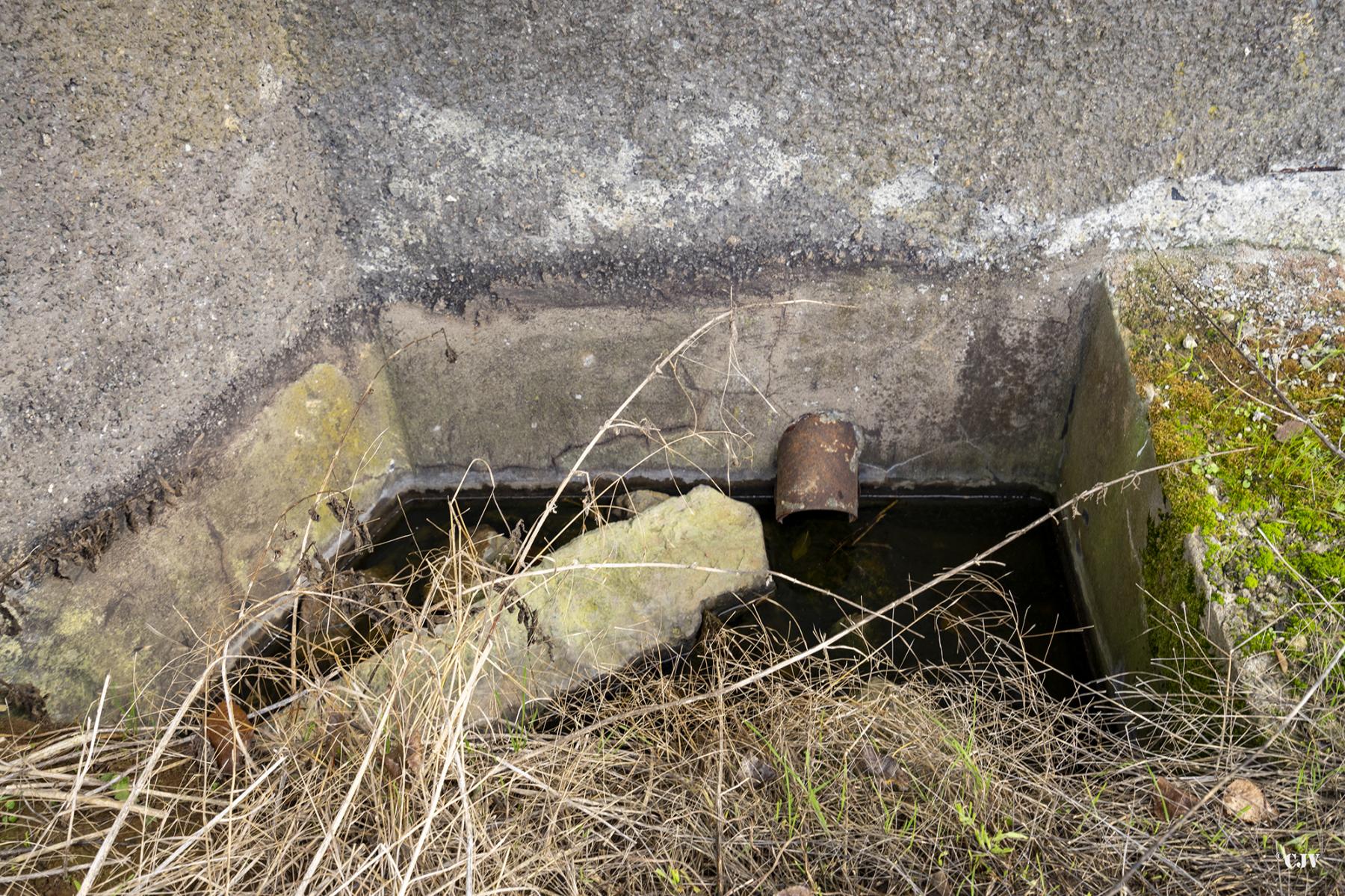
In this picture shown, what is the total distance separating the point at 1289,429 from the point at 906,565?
3.99 feet

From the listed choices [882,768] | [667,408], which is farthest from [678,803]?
[667,408]

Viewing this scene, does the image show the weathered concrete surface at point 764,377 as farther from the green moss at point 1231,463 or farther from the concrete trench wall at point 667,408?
the green moss at point 1231,463

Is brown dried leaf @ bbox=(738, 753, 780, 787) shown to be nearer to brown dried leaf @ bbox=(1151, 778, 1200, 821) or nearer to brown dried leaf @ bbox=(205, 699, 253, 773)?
brown dried leaf @ bbox=(1151, 778, 1200, 821)

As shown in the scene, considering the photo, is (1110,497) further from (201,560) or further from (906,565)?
(201,560)

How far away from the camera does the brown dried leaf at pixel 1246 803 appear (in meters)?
1.71

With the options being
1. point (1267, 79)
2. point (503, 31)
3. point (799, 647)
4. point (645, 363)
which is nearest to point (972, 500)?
point (799, 647)

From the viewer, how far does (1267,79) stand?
2.39 meters

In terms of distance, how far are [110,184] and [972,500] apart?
112 inches

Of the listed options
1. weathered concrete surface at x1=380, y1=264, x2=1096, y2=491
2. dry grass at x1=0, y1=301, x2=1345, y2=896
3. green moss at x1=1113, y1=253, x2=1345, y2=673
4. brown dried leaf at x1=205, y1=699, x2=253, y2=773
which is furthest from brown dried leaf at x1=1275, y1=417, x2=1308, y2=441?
brown dried leaf at x1=205, y1=699, x2=253, y2=773

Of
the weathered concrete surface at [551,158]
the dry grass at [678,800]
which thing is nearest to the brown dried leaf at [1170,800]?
the dry grass at [678,800]

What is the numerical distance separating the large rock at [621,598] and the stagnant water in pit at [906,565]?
17 centimetres

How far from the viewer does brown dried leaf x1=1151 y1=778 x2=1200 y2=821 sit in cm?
175

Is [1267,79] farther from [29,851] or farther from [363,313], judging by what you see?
[29,851]

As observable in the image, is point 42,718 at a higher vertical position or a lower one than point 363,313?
lower
